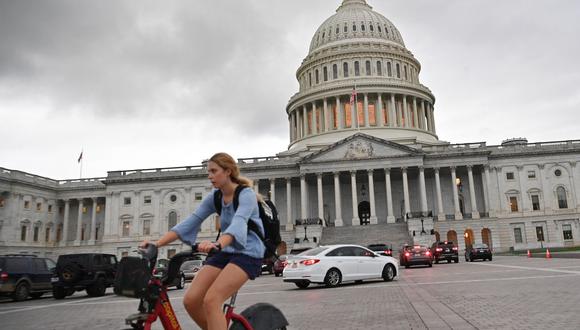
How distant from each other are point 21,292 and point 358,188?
179 ft

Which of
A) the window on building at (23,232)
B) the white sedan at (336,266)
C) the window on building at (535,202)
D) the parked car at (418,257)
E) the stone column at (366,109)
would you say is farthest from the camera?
the stone column at (366,109)

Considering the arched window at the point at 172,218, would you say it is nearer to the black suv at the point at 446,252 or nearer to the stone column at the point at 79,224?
the stone column at the point at 79,224

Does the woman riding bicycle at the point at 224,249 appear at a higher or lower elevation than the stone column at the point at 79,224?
lower

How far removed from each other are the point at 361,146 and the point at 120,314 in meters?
54.1

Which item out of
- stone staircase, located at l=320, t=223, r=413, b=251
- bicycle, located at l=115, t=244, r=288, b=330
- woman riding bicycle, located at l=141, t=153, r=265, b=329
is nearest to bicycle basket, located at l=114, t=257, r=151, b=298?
bicycle, located at l=115, t=244, r=288, b=330

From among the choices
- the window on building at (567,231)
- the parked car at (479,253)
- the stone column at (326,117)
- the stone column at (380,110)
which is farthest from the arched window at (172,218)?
the window on building at (567,231)

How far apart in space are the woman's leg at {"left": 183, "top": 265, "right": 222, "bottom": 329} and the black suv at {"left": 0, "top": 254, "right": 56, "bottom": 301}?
20600 millimetres

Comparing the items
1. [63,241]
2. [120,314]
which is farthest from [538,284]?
[63,241]

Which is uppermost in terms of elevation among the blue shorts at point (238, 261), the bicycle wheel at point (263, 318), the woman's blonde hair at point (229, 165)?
the woman's blonde hair at point (229, 165)

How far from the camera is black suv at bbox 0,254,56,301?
858 inches

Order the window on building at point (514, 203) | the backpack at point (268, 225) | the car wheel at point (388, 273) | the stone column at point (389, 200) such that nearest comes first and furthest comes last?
the backpack at point (268, 225) → the car wheel at point (388, 273) → the stone column at point (389, 200) → the window on building at point (514, 203)

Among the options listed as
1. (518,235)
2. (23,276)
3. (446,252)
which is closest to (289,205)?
(518,235)

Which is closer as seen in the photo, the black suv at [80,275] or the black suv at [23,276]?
the black suv at [23,276]

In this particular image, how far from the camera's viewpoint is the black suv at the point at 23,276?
21.8 meters
